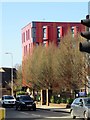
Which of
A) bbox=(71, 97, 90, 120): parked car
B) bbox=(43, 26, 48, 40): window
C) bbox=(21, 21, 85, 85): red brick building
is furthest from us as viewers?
bbox=(43, 26, 48, 40): window

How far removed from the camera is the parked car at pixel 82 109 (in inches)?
883

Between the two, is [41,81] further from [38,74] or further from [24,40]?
[24,40]

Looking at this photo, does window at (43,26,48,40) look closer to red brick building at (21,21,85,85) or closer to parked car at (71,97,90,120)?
red brick building at (21,21,85,85)

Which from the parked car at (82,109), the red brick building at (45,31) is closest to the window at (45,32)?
the red brick building at (45,31)

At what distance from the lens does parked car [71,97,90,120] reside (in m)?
22.4

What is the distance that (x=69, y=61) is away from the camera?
3806 centimetres

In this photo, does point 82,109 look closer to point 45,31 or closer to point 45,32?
point 45,32

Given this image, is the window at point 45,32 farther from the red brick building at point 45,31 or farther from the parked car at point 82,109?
the parked car at point 82,109

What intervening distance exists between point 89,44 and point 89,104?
51.9 feet

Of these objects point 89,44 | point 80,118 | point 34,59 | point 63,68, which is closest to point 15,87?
point 34,59

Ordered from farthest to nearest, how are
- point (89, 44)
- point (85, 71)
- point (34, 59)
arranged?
point (34, 59) < point (85, 71) < point (89, 44)

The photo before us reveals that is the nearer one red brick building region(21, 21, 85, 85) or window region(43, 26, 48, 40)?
red brick building region(21, 21, 85, 85)

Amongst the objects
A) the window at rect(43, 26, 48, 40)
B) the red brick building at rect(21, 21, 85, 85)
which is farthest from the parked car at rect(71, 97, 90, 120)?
the window at rect(43, 26, 48, 40)

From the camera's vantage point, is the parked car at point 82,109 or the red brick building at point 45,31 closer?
the parked car at point 82,109
